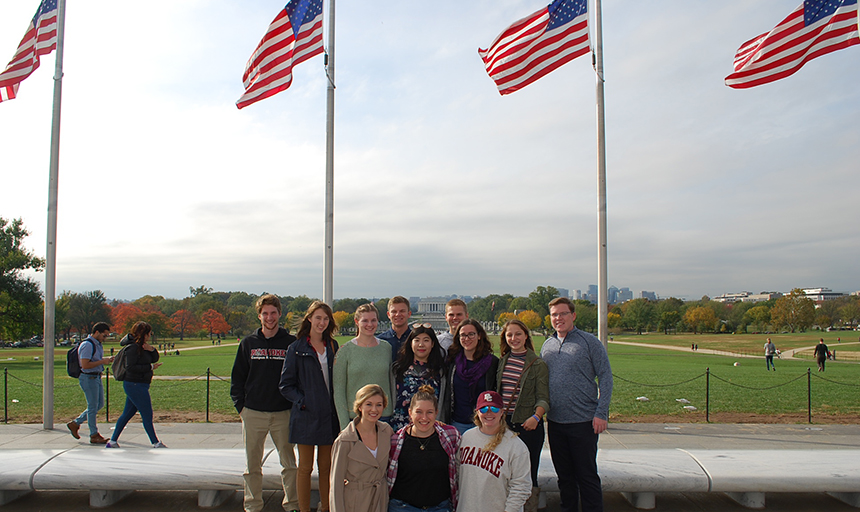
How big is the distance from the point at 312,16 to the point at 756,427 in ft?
35.3

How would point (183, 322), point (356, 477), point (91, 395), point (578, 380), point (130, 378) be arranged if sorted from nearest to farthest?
point (356, 477)
point (578, 380)
point (130, 378)
point (91, 395)
point (183, 322)

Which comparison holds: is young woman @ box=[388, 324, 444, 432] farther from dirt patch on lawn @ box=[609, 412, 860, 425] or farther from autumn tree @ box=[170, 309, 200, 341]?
autumn tree @ box=[170, 309, 200, 341]

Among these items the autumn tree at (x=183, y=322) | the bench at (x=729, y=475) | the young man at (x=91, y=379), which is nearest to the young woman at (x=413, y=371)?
the bench at (x=729, y=475)

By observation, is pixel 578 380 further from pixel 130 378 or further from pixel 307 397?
pixel 130 378

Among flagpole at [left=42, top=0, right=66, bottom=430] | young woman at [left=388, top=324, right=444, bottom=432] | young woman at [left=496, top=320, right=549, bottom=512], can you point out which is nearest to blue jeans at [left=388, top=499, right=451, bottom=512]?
young woman at [left=388, top=324, right=444, bottom=432]

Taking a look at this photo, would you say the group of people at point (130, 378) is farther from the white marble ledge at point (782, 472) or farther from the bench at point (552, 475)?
the white marble ledge at point (782, 472)

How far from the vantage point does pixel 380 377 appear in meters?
4.91

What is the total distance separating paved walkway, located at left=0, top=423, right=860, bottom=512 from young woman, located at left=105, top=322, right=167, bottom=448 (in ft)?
1.55

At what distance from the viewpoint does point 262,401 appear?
17.5 feet

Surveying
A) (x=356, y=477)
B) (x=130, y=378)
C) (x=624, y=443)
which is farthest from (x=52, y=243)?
(x=624, y=443)

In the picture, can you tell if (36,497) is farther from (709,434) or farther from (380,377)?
(709,434)

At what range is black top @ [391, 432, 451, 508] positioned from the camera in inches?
167

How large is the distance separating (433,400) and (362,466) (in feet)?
2.49

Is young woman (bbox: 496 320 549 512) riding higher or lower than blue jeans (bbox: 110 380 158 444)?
higher
